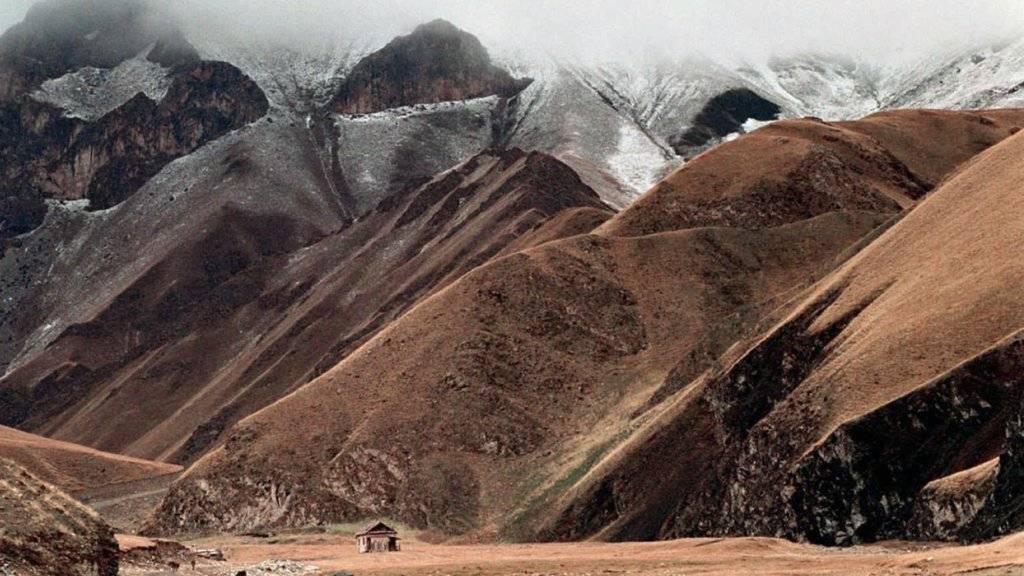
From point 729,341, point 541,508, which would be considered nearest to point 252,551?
point 541,508

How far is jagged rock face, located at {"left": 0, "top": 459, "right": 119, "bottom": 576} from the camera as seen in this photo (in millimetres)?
48594

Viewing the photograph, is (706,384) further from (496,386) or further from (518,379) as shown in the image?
(518,379)

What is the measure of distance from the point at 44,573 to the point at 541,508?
2810 inches

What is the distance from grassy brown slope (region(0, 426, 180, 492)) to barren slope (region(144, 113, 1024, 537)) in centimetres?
2851

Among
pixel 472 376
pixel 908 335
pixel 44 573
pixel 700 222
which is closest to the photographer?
pixel 44 573

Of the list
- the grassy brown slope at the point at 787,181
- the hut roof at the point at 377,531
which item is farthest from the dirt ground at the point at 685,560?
the grassy brown slope at the point at 787,181

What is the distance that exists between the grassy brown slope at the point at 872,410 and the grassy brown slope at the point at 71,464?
7175 cm

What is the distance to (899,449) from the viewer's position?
80375mm

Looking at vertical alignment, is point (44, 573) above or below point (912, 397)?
below

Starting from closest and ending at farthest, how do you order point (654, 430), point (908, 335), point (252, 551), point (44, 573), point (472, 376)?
point (44, 573), point (908, 335), point (252, 551), point (654, 430), point (472, 376)

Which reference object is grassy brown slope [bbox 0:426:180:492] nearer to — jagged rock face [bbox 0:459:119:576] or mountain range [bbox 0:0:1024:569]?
mountain range [bbox 0:0:1024:569]

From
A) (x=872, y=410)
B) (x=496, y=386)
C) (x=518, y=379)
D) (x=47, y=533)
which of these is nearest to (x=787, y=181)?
(x=518, y=379)

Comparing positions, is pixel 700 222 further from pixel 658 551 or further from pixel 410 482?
pixel 658 551

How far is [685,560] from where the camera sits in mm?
68188
